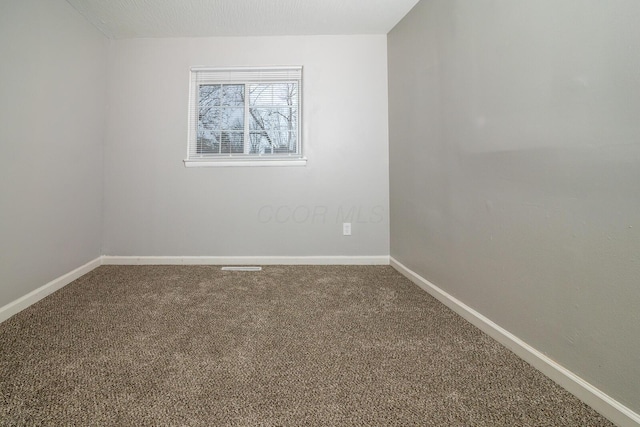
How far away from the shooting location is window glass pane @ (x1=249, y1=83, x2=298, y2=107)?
268cm

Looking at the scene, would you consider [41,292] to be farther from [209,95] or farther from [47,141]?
[209,95]

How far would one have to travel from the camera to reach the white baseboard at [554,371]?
0.86 metres

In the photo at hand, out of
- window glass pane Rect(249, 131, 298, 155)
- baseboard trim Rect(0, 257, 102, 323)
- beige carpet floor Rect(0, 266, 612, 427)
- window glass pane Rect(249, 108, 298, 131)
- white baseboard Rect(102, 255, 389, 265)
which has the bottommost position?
beige carpet floor Rect(0, 266, 612, 427)

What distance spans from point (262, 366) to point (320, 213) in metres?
1.72

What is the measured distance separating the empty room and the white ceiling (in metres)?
0.02

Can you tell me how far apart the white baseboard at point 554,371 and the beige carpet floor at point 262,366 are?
1.3 inches

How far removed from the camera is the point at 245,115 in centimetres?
268

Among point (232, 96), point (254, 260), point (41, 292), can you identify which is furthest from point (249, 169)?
point (41, 292)

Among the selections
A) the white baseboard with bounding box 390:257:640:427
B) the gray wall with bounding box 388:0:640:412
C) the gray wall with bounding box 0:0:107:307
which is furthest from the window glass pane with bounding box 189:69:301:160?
the white baseboard with bounding box 390:257:640:427

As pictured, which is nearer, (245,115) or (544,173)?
(544,173)

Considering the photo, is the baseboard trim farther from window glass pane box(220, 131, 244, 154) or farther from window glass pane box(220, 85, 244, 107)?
window glass pane box(220, 85, 244, 107)

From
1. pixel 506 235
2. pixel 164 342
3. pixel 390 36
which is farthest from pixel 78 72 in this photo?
pixel 506 235

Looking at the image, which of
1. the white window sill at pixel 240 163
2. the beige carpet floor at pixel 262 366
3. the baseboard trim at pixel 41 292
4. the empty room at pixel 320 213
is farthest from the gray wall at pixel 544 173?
the baseboard trim at pixel 41 292

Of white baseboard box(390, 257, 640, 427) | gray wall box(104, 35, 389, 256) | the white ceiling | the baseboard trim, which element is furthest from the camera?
gray wall box(104, 35, 389, 256)
